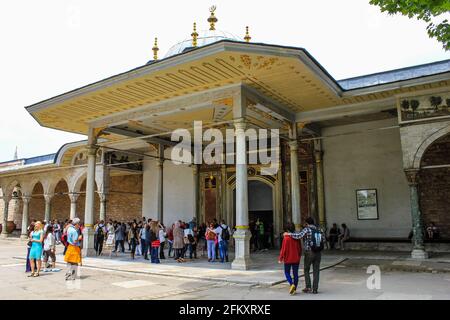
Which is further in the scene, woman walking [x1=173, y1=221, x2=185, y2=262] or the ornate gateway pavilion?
woman walking [x1=173, y1=221, x2=185, y2=262]

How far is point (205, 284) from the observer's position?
706 centimetres

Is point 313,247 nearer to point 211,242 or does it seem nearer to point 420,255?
point 211,242

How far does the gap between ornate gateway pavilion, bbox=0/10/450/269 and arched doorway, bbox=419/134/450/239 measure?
31 mm

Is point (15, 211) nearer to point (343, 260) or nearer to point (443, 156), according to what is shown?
point (343, 260)

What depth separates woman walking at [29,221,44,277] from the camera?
8.00 m

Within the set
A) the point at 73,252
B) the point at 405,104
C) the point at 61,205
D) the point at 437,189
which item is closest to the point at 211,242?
the point at 73,252

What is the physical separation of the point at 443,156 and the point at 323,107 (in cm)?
417

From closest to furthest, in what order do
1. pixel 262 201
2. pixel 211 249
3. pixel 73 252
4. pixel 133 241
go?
pixel 73 252 → pixel 211 249 → pixel 133 241 → pixel 262 201

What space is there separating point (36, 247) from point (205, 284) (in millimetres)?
3794

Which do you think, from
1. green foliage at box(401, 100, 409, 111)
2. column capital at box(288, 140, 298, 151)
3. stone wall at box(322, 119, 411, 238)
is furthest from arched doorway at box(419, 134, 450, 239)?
column capital at box(288, 140, 298, 151)

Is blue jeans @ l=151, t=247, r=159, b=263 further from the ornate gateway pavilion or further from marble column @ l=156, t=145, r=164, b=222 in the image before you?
marble column @ l=156, t=145, r=164, b=222

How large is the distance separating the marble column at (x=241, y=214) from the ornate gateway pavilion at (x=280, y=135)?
0.02 meters

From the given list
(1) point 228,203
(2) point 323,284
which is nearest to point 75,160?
(1) point 228,203

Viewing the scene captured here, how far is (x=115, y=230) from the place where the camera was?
1291cm
